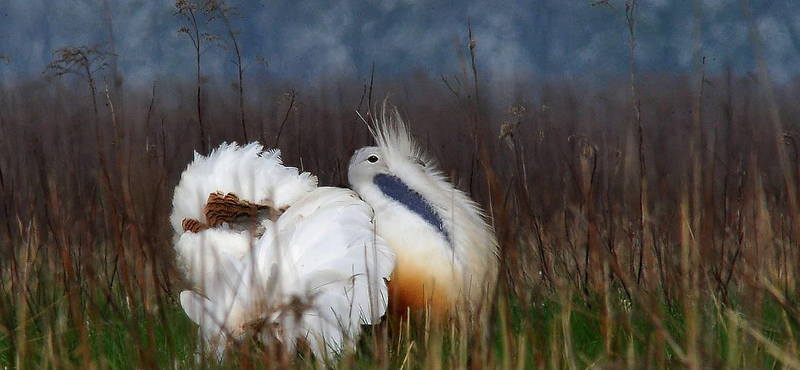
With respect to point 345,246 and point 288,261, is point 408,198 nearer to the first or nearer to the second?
point 345,246

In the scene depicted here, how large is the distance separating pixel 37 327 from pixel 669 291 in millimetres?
1974

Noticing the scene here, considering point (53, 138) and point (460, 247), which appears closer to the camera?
point (460, 247)

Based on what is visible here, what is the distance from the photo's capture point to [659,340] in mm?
1526

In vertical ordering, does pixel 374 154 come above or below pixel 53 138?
below

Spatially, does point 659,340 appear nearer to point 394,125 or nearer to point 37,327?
point 394,125

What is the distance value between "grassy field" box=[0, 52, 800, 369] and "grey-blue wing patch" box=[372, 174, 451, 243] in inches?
8.1

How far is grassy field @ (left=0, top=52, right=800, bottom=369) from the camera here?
5.75 ft

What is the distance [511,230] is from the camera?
2.43 meters

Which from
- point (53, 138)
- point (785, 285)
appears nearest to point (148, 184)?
point (785, 285)

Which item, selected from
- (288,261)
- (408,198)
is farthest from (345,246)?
(408,198)

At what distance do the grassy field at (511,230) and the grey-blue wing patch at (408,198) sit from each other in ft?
0.68

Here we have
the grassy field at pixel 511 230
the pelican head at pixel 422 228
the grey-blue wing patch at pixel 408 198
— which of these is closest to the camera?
the grassy field at pixel 511 230

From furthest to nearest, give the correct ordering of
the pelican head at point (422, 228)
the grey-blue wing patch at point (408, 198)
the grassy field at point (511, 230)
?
the grey-blue wing patch at point (408, 198) < the pelican head at point (422, 228) < the grassy field at point (511, 230)

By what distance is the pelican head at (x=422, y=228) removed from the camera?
95.1 inches
